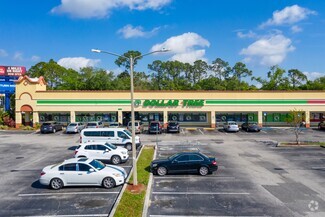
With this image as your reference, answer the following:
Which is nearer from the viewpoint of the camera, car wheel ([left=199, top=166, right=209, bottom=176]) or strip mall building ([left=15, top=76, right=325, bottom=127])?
car wheel ([left=199, top=166, right=209, bottom=176])

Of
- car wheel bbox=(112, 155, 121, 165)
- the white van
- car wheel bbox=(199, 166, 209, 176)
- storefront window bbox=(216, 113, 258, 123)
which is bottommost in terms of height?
car wheel bbox=(199, 166, 209, 176)

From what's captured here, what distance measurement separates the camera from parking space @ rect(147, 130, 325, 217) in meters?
12.7

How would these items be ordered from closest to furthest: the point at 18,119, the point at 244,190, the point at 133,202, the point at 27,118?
the point at 133,202, the point at 244,190, the point at 18,119, the point at 27,118

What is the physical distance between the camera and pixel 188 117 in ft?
163

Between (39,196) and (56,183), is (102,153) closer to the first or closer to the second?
(56,183)

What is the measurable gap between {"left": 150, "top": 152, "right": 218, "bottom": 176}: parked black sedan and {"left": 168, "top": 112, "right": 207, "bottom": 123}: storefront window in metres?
30.7

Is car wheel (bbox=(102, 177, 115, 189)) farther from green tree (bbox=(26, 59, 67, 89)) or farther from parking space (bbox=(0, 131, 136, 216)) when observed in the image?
green tree (bbox=(26, 59, 67, 89))

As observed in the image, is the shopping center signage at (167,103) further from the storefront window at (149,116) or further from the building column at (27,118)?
the building column at (27,118)

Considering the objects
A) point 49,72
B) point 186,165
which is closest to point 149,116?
point 186,165

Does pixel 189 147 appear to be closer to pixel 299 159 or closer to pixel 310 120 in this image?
pixel 299 159

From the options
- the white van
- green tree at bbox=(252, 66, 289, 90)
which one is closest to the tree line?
green tree at bbox=(252, 66, 289, 90)

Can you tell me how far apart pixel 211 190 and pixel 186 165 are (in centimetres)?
328

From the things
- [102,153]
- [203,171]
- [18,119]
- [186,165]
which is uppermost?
[18,119]

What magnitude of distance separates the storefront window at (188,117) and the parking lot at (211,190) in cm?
2218
